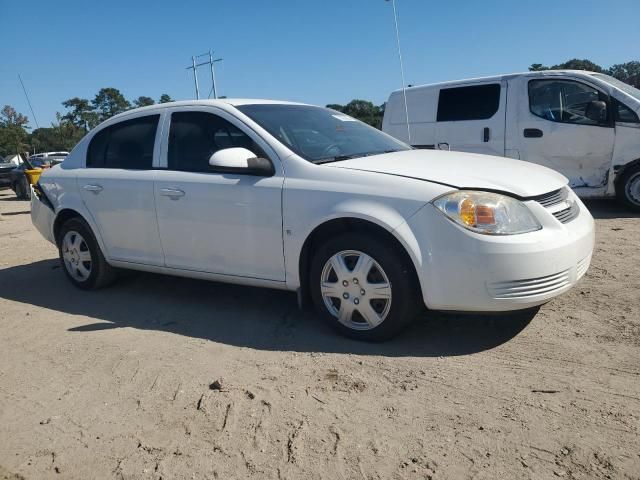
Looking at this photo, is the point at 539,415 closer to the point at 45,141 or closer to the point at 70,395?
the point at 70,395

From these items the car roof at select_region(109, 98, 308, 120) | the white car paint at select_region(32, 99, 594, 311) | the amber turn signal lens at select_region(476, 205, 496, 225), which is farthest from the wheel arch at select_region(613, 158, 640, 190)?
the amber turn signal lens at select_region(476, 205, 496, 225)

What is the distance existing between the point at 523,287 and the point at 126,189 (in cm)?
323

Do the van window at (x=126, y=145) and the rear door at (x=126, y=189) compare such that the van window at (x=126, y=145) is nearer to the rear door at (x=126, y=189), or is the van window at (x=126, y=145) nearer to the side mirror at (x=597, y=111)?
the rear door at (x=126, y=189)

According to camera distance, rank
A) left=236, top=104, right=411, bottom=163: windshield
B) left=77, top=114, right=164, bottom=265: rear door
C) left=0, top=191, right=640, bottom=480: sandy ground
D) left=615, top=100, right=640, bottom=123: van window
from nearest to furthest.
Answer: left=0, top=191, right=640, bottom=480: sandy ground, left=236, top=104, right=411, bottom=163: windshield, left=77, top=114, right=164, bottom=265: rear door, left=615, top=100, right=640, bottom=123: van window

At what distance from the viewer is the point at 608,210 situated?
Answer: 25.6 feet

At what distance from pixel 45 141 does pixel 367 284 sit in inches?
2460

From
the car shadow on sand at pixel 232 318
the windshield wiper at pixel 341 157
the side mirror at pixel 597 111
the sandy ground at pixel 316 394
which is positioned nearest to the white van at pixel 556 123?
the side mirror at pixel 597 111

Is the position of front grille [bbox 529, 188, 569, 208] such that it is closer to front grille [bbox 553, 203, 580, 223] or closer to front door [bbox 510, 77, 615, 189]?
front grille [bbox 553, 203, 580, 223]

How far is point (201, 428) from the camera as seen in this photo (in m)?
2.72

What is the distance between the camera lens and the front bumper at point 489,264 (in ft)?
10.3

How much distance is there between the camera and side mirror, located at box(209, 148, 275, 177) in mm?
3850

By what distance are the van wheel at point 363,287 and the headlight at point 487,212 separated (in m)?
0.43

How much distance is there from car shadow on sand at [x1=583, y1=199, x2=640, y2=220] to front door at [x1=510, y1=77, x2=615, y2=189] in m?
0.40

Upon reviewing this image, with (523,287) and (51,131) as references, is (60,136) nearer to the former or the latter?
(51,131)
